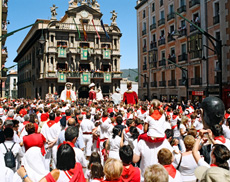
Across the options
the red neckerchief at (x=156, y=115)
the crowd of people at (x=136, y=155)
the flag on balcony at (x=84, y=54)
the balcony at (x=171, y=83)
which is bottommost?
the crowd of people at (x=136, y=155)

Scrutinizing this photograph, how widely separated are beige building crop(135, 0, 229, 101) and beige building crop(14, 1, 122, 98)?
5.94 metres

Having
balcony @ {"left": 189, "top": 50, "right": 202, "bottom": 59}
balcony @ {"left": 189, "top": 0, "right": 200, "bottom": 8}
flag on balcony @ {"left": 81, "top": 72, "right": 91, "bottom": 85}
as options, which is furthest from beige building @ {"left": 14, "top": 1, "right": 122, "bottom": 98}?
balcony @ {"left": 189, "top": 50, "right": 202, "bottom": 59}

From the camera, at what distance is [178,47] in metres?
30.5

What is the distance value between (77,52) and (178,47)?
17863mm

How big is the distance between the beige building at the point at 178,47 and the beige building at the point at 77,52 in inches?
234

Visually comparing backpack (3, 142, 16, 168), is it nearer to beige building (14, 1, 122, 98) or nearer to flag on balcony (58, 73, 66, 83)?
beige building (14, 1, 122, 98)

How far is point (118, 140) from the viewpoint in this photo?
6191 mm

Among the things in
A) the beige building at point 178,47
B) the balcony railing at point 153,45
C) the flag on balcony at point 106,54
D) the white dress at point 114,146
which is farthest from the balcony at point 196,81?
the white dress at point 114,146

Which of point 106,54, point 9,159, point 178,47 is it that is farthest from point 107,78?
point 9,159

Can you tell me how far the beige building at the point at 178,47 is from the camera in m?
24.8

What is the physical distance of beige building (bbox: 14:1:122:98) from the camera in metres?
40.9

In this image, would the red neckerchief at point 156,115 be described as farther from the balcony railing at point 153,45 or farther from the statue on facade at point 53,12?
the statue on facade at point 53,12

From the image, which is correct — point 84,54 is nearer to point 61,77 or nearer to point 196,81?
point 61,77

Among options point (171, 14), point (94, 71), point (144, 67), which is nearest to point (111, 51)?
point (94, 71)
